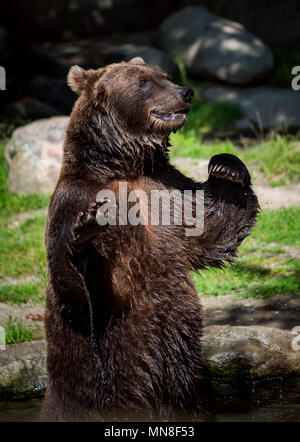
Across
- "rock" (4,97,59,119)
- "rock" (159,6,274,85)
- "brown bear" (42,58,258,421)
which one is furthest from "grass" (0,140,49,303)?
"rock" (159,6,274,85)

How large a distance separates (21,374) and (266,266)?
3.25 meters

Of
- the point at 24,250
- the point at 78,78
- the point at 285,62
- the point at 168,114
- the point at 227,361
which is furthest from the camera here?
the point at 285,62

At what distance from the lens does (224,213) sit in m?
4.51

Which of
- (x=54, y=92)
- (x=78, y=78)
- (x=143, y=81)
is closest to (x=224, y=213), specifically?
(x=143, y=81)

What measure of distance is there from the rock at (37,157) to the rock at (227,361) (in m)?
4.78

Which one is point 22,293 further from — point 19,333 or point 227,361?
point 227,361

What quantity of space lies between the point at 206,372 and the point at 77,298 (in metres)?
1.86

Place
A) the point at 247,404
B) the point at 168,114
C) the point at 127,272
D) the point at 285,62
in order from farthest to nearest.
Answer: the point at 285,62 → the point at 247,404 → the point at 168,114 → the point at 127,272

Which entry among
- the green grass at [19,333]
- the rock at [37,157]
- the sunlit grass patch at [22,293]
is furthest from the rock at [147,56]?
the green grass at [19,333]

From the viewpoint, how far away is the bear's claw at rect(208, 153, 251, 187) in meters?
4.43

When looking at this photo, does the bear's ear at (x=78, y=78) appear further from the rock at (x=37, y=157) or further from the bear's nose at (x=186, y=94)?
the rock at (x=37, y=157)

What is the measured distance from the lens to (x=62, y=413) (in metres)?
4.19

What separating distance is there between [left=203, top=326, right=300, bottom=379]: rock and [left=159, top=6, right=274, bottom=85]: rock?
1032cm
